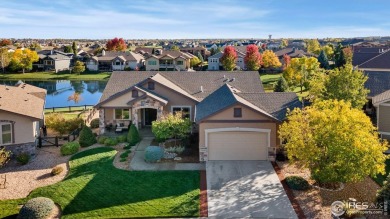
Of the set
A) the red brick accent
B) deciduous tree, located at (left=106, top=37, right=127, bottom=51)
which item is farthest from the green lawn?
deciduous tree, located at (left=106, top=37, right=127, bottom=51)

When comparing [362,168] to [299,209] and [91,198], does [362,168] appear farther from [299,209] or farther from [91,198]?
[91,198]

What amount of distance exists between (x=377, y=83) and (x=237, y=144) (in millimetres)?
18959

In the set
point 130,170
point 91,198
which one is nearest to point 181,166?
point 130,170

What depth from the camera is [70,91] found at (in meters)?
71.9

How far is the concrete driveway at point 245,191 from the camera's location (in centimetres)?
1703

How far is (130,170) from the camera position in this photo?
897 inches

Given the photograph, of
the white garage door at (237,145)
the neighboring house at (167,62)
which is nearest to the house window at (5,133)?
the white garage door at (237,145)

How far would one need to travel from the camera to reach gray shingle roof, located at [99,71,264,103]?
1350 inches

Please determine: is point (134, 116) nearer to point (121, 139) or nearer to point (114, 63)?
point (121, 139)

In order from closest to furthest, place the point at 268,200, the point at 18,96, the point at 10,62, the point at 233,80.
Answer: the point at 268,200 → the point at 18,96 → the point at 233,80 → the point at 10,62

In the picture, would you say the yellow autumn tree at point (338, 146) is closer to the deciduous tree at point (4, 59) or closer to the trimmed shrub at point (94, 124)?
the trimmed shrub at point (94, 124)

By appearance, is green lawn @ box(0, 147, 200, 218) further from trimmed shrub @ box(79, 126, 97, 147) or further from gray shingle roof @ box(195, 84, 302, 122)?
gray shingle roof @ box(195, 84, 302, 122)

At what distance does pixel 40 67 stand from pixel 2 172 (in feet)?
285

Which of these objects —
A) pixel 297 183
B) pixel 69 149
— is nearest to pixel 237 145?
pixel 297 183
